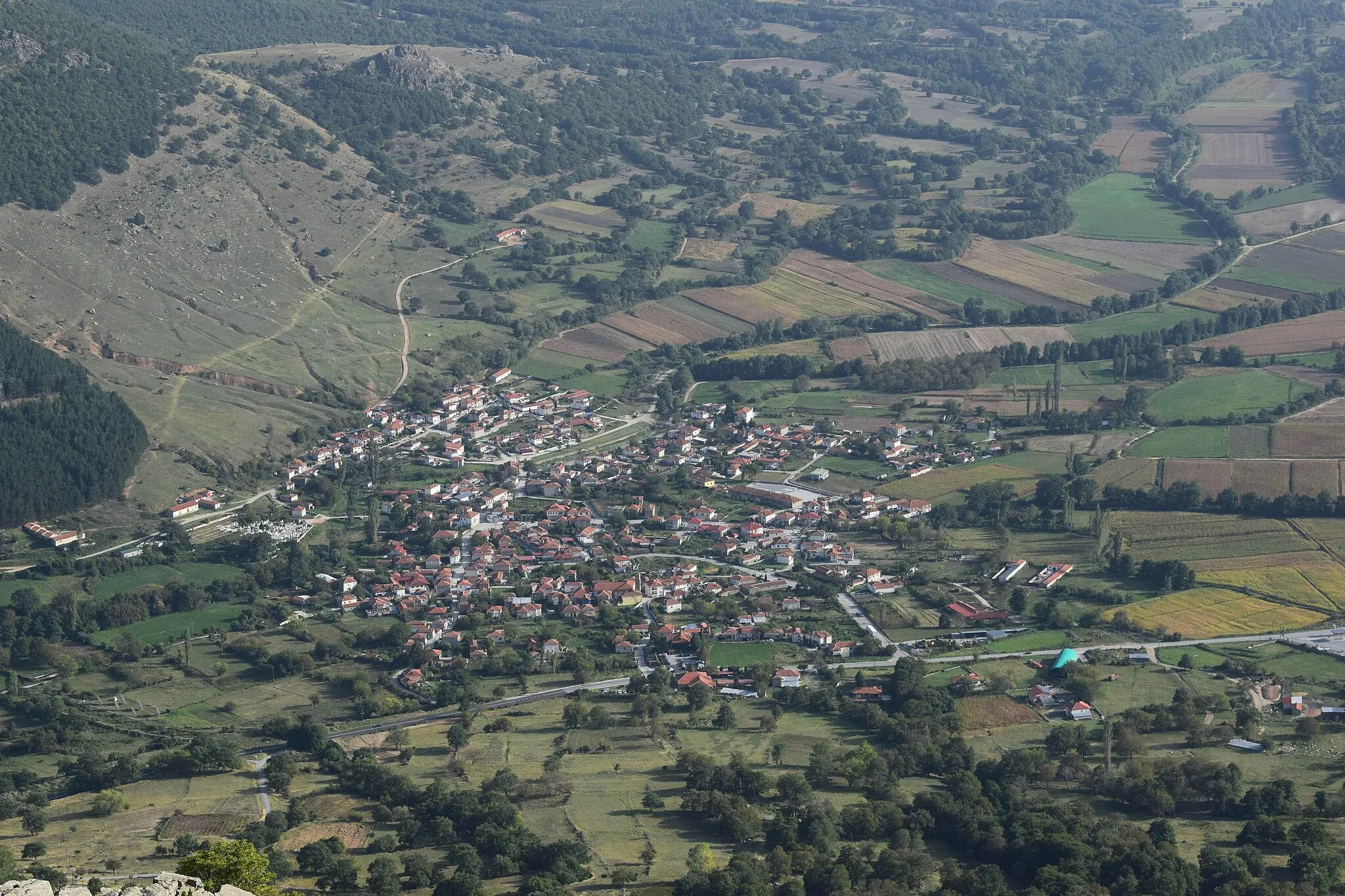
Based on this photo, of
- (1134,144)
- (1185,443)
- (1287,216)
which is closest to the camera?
(1185,443)

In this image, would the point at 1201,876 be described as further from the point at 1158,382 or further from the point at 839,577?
the point at 1158,382

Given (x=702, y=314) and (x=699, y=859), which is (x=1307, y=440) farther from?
(x=699, y=859)

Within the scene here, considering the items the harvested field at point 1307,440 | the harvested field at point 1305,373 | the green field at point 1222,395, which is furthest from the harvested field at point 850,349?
the harvested field at point 1307,440

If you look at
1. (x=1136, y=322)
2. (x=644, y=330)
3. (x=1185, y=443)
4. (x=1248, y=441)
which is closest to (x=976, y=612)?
(x=1185, y=443)

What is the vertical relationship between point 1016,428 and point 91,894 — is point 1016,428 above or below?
below

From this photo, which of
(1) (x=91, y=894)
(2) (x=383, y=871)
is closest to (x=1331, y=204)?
(2) (x=383, y=871)

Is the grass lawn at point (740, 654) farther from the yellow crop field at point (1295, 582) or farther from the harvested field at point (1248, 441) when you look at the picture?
the harvested field at point (1248, 441)
